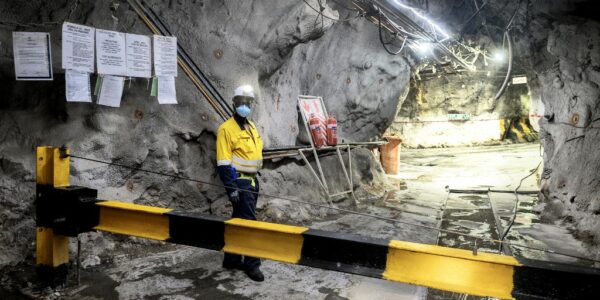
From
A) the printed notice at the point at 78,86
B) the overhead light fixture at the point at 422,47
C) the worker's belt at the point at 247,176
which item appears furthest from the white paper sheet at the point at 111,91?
the overhead light fixture at the point at 422,47

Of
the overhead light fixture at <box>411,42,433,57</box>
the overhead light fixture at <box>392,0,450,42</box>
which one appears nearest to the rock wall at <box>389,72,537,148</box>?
the overhead light fixture at <box>411,42,433,57</box>

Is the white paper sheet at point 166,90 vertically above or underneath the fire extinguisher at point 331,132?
above

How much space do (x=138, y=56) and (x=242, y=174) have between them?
7.32ft

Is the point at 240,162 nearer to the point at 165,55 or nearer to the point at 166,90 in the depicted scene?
the point at 166,90

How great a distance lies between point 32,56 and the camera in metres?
4.02

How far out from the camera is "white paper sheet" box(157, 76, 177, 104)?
5.20 m

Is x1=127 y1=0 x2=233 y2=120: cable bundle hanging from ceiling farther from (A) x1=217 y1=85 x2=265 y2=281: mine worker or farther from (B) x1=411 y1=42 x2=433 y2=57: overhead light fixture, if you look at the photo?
(B) x1=411 y1=42 x2=433 y2=57: overhead light fixture

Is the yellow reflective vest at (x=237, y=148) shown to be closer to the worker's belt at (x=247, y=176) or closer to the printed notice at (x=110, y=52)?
the worker's belt at (x=247, y=176)

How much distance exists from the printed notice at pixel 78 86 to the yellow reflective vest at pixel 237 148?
5.90 ft

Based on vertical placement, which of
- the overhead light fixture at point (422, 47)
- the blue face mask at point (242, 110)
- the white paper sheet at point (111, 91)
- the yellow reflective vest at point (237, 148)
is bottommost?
the yellow reflective vest at point (237, 148)

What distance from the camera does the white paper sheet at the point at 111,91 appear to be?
4672 millimetres

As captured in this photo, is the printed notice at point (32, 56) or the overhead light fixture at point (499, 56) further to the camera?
the overhead light fixture at point (499, 56)

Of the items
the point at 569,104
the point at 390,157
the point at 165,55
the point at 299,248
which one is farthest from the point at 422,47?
the point at 299,248

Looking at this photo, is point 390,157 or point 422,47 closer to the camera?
point 390,157
